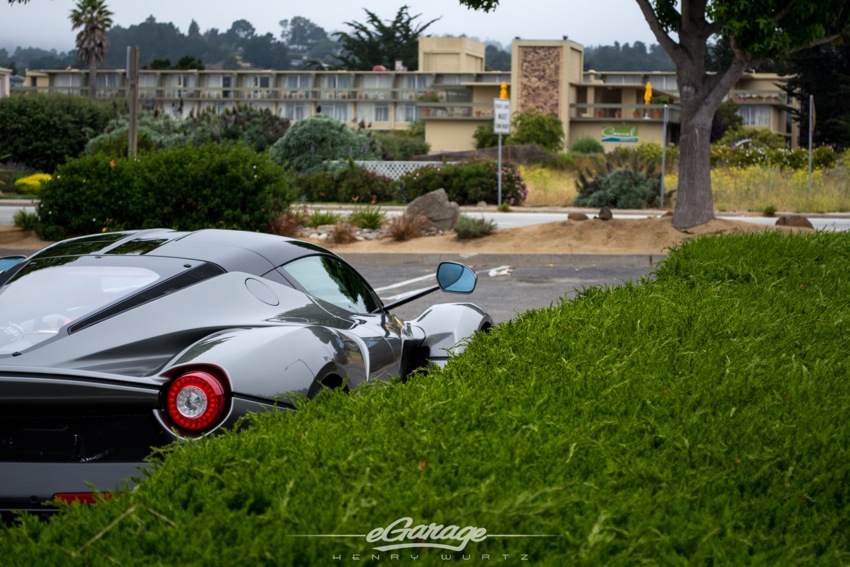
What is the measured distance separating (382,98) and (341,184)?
6476cm

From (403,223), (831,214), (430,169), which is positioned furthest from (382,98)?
(403,223)

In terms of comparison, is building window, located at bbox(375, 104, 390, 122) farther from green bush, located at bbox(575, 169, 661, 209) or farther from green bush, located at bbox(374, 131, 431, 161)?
green bush, located at bbox(575, 169, 661, 209)

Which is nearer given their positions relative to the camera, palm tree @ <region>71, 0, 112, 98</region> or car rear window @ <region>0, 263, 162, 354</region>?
car rear window @ <region>0, 263, 162, 354</region>

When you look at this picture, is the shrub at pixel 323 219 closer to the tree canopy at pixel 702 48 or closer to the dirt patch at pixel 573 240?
the dirt patch at pixel 573 240

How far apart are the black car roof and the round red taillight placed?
1.03 m

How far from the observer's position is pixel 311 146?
38750 mm

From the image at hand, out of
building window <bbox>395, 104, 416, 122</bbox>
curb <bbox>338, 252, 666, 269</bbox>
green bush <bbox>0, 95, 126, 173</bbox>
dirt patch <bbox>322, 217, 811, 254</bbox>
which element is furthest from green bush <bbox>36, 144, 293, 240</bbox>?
building window <bbox>395, 104, 416, 122</bbox>

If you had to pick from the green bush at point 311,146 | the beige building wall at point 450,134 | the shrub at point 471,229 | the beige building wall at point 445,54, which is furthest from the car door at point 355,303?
the beige building wall at point 445,54

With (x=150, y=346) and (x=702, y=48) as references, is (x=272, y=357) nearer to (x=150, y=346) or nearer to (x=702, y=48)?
(x=150, y=346)

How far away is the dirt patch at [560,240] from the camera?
18281mm

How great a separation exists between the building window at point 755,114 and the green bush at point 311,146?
5513 cm

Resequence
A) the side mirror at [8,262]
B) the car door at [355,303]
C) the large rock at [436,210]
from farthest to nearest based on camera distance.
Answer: the large rock at [436,210] → the side mirror at [8,262] → the car door at [355,303]

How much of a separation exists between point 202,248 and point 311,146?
112 ft

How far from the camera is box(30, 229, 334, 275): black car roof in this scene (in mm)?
4859
